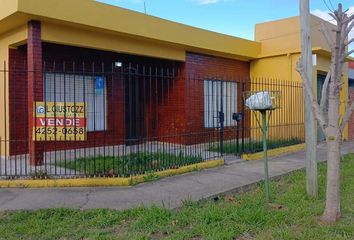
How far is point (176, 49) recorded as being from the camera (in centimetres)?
1239

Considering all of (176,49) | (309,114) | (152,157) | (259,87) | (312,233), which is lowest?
(312,233)

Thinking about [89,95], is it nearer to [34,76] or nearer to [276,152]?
[34,76]

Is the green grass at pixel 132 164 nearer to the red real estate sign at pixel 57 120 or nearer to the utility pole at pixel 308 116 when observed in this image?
the red real estate sign at pixel 57 120

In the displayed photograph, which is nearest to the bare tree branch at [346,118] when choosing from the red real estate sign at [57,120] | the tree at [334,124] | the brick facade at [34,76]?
the tree at [334,124]

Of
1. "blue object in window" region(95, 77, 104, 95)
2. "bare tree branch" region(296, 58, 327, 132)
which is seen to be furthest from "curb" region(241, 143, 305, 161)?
"bare tree branch" region(296, 58, 327, 132)

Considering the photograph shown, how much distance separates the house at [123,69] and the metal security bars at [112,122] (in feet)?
0.11

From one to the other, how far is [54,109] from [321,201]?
499 cm

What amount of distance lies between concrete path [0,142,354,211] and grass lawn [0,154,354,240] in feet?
1.30

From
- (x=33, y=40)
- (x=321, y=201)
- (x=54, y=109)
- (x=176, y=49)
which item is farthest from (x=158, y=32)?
(x=321, y=201)

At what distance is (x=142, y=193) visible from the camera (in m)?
6.57

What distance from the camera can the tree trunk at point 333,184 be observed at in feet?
16.3

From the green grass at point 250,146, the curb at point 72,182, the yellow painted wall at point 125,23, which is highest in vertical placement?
the yellow painted wall at point 125,23

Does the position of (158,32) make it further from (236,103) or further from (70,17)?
(236,103)

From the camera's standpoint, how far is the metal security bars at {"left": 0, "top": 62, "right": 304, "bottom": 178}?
755cm
